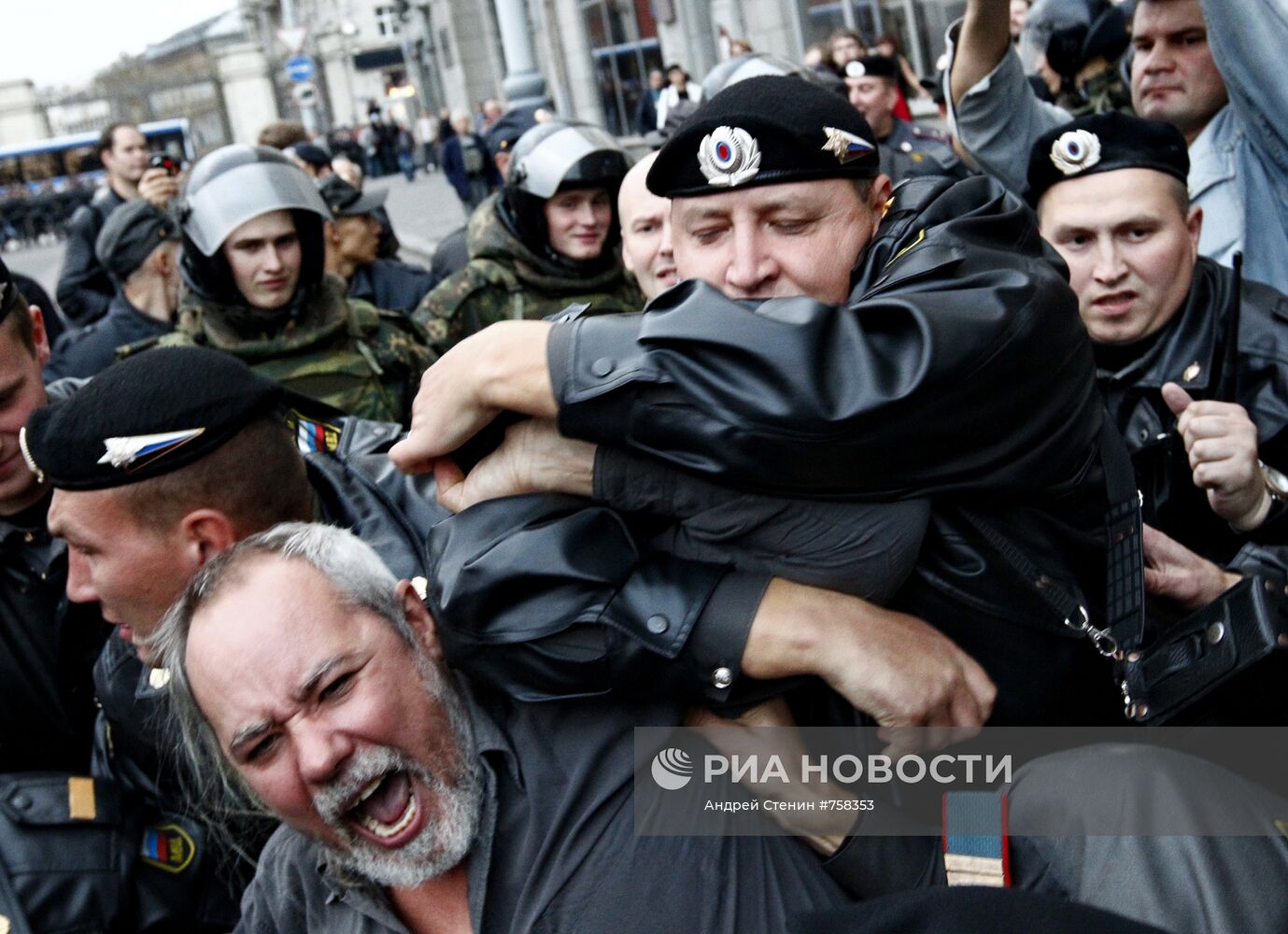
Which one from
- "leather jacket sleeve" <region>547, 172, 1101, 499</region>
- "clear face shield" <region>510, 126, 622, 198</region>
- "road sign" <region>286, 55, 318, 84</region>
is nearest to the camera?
"leather jacket sleeve" <region>547, 172, 1101, 499</region>

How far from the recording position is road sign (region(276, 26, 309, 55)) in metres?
19.6

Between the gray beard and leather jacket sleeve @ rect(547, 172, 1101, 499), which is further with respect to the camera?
the gray beard

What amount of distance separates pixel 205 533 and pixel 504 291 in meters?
2.84

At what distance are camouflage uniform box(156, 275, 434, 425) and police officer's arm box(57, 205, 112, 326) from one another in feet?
8.17

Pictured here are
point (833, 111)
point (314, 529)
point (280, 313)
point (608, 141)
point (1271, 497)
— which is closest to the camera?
point (833, 111)

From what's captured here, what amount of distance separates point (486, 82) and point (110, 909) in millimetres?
37027

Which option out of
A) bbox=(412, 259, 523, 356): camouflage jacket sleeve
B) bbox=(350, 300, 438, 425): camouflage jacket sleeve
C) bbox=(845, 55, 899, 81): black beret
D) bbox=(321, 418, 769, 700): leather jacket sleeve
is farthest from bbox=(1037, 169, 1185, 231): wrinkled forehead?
bbox=(845, 55, 899, 81): black beret

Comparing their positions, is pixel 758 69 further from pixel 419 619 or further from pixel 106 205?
pixel 106 205

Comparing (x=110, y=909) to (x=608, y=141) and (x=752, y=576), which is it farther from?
(x=608, y=141)

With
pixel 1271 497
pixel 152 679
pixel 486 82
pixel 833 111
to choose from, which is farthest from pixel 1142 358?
pixel 486 82

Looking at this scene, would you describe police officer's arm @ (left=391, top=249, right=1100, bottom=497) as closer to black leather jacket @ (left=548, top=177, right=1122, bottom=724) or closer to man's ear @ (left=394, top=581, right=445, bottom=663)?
black leather jacket @ (left=548, top=177, right=1122, bottom=724)

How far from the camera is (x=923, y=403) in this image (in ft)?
5.18

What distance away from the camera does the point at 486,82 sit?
37.6 m

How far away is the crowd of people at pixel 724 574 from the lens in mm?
1644
